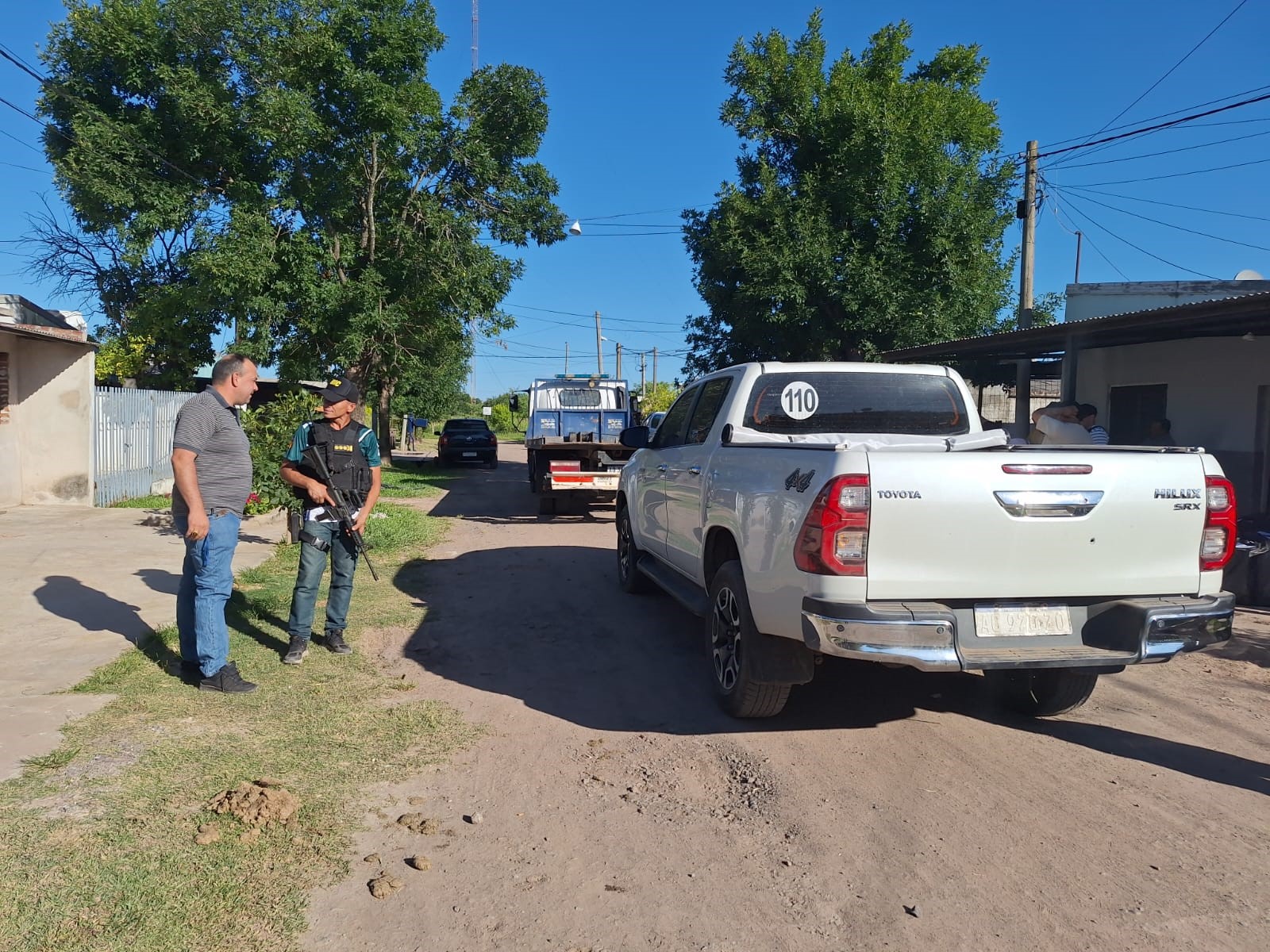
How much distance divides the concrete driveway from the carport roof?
9596mm

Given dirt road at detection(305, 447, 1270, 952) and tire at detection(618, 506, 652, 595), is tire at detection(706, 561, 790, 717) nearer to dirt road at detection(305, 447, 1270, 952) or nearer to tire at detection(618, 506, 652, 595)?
dirt road at detection(305, 447, 1270, 952)

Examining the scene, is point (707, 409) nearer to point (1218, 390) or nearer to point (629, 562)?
point (629, 562)

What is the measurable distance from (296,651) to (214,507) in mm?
1280

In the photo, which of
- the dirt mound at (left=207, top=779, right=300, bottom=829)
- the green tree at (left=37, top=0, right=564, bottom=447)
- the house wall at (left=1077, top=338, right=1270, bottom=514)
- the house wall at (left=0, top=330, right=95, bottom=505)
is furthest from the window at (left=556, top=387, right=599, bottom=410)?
the dirt mound at (left=207, top=779, right=300, bottom=829)

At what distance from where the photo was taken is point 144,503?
14461 mm

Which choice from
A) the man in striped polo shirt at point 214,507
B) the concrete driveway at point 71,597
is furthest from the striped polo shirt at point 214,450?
the concrete driveway at point 71,597

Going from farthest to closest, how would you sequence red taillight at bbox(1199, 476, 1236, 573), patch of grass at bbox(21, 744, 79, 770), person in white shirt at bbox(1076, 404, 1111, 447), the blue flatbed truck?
the blue flatbed truck, person in white shirt at bbox(1076, 404, 1111, 447), red taillight at bbox(1199, 476, 1236, 573), patch of grass at bbox(21, 744, 79, 770)

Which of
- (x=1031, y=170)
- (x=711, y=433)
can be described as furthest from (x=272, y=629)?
(x=1031, y=170)

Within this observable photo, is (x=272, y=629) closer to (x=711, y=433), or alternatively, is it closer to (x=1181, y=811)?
(x=711, y=433)

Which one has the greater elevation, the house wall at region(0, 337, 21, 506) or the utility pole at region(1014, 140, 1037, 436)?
the utility pole at region(1014, 140, 1037, 436)

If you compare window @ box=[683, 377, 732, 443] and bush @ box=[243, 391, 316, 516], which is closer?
window @ box=[683, 377, 732, 443]

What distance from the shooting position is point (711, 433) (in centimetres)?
599

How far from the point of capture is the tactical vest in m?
6.02

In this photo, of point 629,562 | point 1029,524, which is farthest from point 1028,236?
point 1029,524
